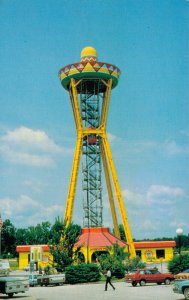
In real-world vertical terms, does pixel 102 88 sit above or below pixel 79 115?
above

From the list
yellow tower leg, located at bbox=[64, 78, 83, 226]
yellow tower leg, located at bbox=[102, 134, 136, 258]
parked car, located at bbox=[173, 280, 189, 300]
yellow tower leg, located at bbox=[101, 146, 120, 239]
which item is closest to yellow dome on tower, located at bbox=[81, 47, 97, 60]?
yellow tower leg, located at bbox=[64, 78, 83, 226]

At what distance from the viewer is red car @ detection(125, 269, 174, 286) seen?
2975 cm

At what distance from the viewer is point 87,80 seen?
5881 centimetres

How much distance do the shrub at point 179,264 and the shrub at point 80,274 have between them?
6.14m

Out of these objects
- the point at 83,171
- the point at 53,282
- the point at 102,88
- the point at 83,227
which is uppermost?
the point at 102,88

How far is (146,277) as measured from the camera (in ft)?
98.5

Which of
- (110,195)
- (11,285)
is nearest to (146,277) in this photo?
(11,285)

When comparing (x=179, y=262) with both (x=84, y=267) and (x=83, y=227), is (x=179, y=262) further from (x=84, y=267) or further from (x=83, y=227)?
(x=83, y=227)

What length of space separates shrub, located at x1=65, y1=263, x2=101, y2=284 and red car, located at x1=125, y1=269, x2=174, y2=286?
438 cm

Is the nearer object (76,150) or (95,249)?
(95,249)

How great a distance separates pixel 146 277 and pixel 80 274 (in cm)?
562

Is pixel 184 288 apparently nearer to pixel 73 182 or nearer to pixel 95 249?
pixel 95 249

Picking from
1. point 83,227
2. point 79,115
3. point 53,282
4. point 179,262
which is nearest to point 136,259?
point 179,262

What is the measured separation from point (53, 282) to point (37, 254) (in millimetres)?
9105
